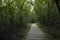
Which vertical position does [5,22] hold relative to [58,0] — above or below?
below

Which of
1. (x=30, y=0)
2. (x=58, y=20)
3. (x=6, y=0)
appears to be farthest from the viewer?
(x=30, y=0)

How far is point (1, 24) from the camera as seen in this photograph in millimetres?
11758

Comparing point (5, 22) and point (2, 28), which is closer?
point (2, 28)

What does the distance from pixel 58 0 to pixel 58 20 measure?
21.8ft

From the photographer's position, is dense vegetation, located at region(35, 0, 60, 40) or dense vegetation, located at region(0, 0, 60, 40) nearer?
dense vegetation, located at region(0, 0, 60, 40)

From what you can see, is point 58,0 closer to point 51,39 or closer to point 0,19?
point 51,39

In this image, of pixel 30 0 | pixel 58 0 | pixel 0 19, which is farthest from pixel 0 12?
pixel 30 0

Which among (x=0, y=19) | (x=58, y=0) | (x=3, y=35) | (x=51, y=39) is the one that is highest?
(x=58, y=0)

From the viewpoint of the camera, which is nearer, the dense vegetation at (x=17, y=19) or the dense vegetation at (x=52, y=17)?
the dense vegetation at (x=17, y=19)

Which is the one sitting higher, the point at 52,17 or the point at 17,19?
the point at 17,19

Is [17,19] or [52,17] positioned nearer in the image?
[17,19]

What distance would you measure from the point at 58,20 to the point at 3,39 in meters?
9.74

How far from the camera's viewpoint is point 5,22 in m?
12.6

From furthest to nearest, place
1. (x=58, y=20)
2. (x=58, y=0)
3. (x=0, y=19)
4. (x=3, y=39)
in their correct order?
(x=58, y=20)
(x=58, y=0)
(x=0, y=19)
(x=3, y=39)
